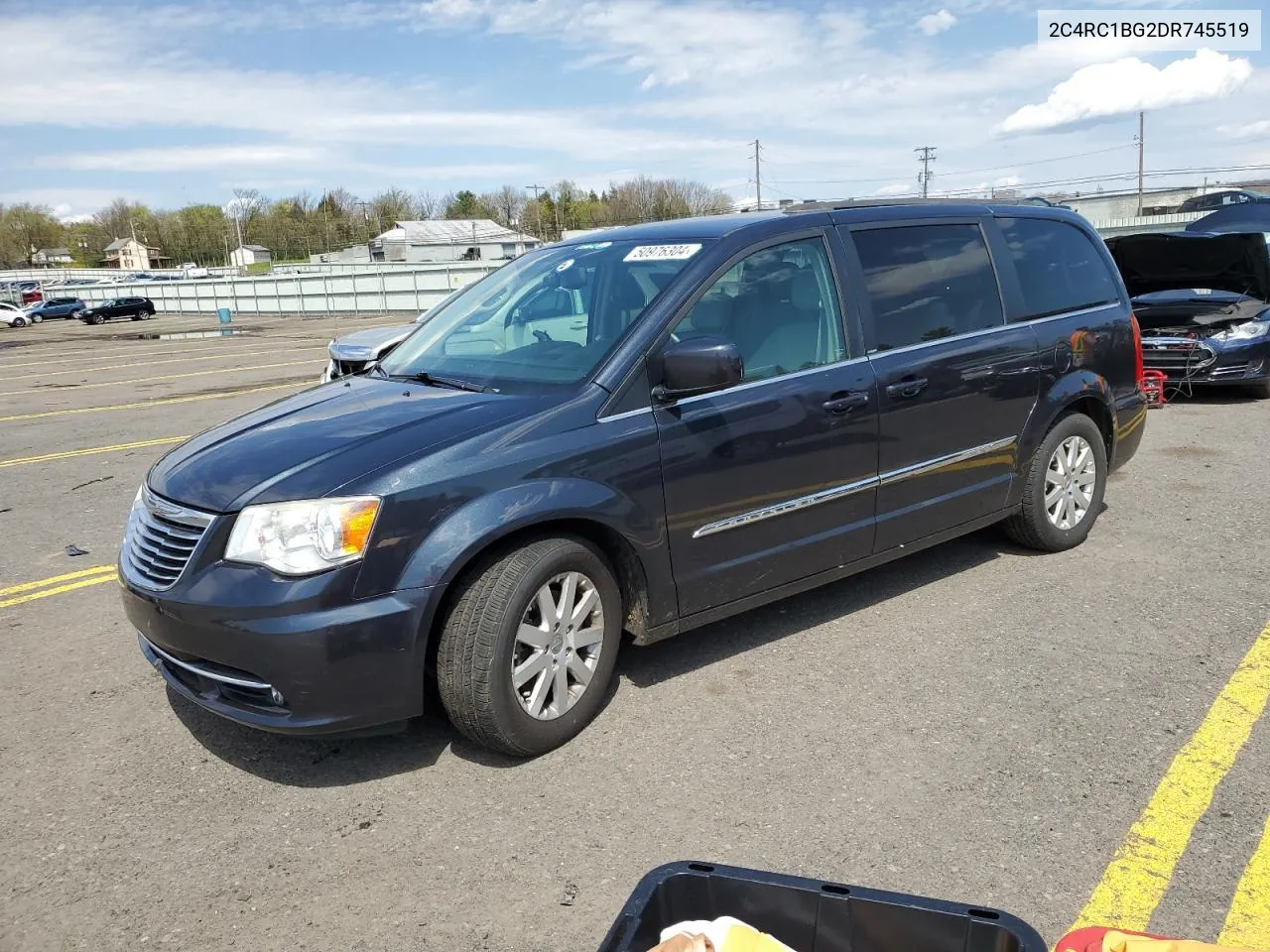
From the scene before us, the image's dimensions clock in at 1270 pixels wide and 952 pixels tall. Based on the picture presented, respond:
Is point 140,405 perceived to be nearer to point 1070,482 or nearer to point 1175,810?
point 1070,482

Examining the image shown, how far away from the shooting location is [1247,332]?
9.54m

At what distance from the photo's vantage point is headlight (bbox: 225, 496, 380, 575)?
9.82 ft

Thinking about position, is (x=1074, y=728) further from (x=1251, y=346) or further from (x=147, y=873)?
(x=1251, y=346)

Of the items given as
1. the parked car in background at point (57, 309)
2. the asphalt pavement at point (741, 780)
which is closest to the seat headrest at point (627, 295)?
the asphalt pavement at point (741, 780)

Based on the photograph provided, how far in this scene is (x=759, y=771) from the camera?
10.6ft

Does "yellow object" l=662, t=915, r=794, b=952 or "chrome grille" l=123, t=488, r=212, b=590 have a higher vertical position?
"chrome grille" l=123, t=488, r=212, b=590

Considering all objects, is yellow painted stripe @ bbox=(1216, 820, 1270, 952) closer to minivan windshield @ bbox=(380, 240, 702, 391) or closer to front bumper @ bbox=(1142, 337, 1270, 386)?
minivan windshield @ bbox=(380, 240, 702, 391)

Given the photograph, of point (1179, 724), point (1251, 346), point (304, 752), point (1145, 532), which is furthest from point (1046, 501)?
point (1251, 346)

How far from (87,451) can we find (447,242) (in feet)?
265

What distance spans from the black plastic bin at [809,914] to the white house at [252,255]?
343 feet

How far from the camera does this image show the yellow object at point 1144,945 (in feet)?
5.55

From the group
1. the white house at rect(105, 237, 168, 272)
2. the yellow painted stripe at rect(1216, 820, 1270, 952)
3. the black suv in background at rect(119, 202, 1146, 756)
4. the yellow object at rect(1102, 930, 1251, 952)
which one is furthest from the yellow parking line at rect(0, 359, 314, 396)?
the white house at rect(105, 237, 168, 272)

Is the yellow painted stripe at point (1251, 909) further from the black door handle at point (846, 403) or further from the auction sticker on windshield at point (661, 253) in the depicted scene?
the auction sticker on windshield at point (661, 253)

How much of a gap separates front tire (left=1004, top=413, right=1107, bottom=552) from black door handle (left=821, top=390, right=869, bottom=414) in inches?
54.0
